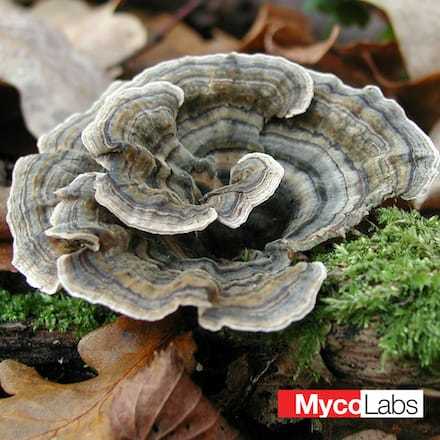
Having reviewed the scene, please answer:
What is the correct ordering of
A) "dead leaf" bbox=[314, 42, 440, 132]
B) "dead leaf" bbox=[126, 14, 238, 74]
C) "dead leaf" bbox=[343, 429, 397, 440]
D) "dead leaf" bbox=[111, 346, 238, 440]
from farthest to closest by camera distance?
"dead leaf" bbox=[126, 14, 238, 74] < "dead leaf" bbox=[314, 42, 440, 132] < "dead leaf" bbox=[343, 429, 397, 440] < "dead leaf" bbox=[111, 346, 238, 440]

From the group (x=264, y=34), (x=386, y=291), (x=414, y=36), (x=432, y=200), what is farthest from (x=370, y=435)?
(x=264, y=34)

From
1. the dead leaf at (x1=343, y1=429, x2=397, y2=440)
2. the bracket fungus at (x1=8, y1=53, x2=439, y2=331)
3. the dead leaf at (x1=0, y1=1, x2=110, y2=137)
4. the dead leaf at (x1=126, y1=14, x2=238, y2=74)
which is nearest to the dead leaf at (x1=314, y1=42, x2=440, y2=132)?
the dead leaf at (x1=126, y1=14, x2=238, y2=74)

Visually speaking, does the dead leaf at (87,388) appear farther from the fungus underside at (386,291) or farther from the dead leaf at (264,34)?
the dead leaf at (264,34)

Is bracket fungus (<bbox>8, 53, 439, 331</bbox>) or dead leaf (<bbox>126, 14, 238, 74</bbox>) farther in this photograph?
dead leaf (<bbox>126, 14, 238, 74</bbox>)

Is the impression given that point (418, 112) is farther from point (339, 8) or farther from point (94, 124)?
point (94, 124)

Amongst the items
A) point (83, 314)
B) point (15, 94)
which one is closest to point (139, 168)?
point (83, 314)

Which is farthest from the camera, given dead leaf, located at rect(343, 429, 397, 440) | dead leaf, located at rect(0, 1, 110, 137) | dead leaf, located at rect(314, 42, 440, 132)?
dead leaf, located at rect(314, 42, 440, 132)

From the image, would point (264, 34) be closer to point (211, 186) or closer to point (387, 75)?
point (387, 75)

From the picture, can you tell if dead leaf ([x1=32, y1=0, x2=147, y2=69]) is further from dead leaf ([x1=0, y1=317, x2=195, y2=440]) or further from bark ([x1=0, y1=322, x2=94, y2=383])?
dead leaf ([x1=0, y1=317, x2=195, y2=440])
